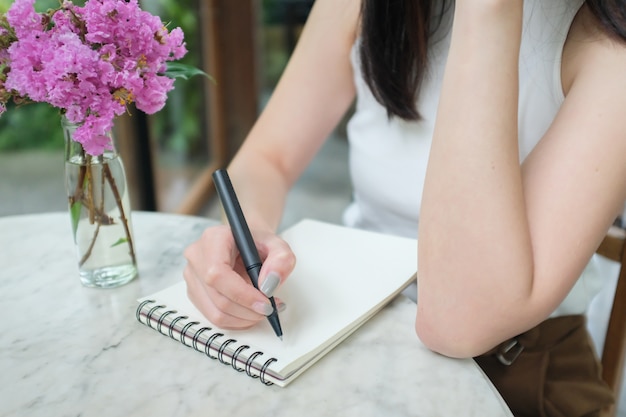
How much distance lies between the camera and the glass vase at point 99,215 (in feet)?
2.41

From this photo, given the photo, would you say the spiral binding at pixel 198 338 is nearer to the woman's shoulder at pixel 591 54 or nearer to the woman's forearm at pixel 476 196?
the woman's forearm at pixel 476 196

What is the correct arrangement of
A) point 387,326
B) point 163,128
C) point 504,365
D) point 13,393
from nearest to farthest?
point 13,393, point 387,326, point 504,365, point 163,128

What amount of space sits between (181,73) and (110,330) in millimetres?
310

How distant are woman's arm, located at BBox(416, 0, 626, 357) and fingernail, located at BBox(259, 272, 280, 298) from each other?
0.16 m

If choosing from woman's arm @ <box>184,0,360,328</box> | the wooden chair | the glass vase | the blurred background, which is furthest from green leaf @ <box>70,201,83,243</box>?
the blurred background

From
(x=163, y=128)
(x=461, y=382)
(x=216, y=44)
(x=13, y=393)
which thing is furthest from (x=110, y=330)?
(x=216, y=44)

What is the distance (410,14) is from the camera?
0.91 metres

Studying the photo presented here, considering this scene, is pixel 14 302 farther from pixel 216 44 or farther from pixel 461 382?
pixel 216 44

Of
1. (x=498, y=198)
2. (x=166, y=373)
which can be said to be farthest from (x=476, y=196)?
(x=166, y=373)

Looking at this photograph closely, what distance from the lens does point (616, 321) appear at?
901 mm

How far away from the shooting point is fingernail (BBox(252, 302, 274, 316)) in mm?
614

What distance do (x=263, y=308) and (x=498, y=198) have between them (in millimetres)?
269

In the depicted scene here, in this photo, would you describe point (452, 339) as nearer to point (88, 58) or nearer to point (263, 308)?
point (263, 308)

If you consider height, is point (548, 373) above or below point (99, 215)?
below
